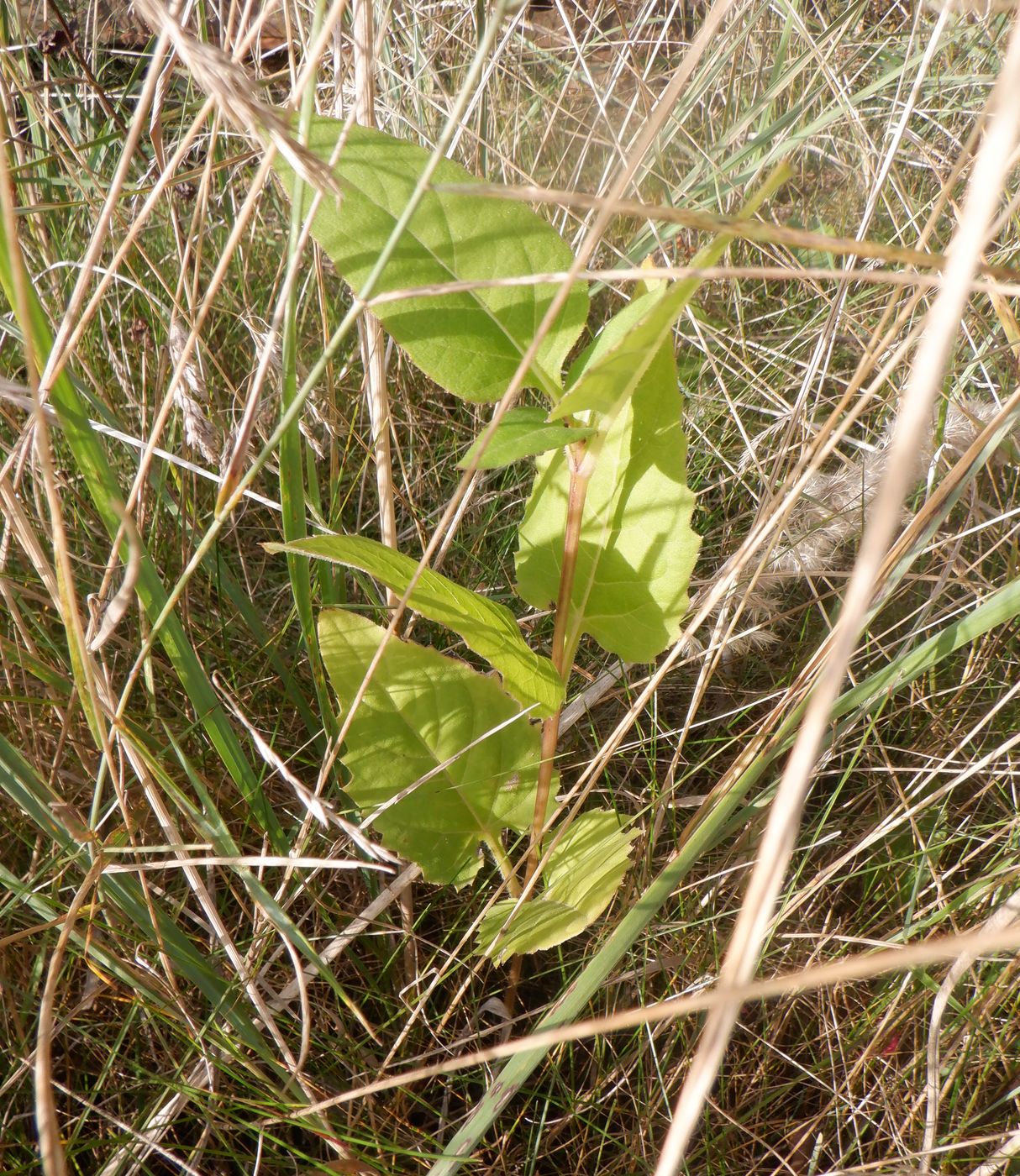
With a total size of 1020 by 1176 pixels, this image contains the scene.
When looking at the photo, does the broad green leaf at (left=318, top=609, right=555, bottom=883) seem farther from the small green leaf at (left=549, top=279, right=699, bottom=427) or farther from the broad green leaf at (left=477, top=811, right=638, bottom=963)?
A: the small green leaf at (left=549, top=279, right=699, bottom=427)

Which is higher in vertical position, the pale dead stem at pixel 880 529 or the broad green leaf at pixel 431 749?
the pale dead stem at pixel 880 529

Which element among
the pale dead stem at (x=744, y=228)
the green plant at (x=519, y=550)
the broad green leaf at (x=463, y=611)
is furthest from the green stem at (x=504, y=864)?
the pale dead stem at (x=744, y=228)

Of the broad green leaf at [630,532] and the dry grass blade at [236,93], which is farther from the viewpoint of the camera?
the broad green leaf at [630,532]

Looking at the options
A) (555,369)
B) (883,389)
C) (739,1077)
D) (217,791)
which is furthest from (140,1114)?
(883,389)

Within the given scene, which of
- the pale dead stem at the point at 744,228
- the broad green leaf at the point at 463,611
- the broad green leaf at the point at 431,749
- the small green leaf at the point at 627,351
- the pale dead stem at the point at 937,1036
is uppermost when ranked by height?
the pale dead stem at the point at 744,228

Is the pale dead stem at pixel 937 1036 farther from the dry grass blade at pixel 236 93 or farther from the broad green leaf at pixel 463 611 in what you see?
the dry grass blade at pixel 236 93


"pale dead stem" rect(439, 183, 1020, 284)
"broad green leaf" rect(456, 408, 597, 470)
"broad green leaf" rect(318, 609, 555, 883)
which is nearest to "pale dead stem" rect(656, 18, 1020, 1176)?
"pale dead stem" rect(439, 183, 1020, 284)

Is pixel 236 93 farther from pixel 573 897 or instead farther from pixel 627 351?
pixel 573 897
